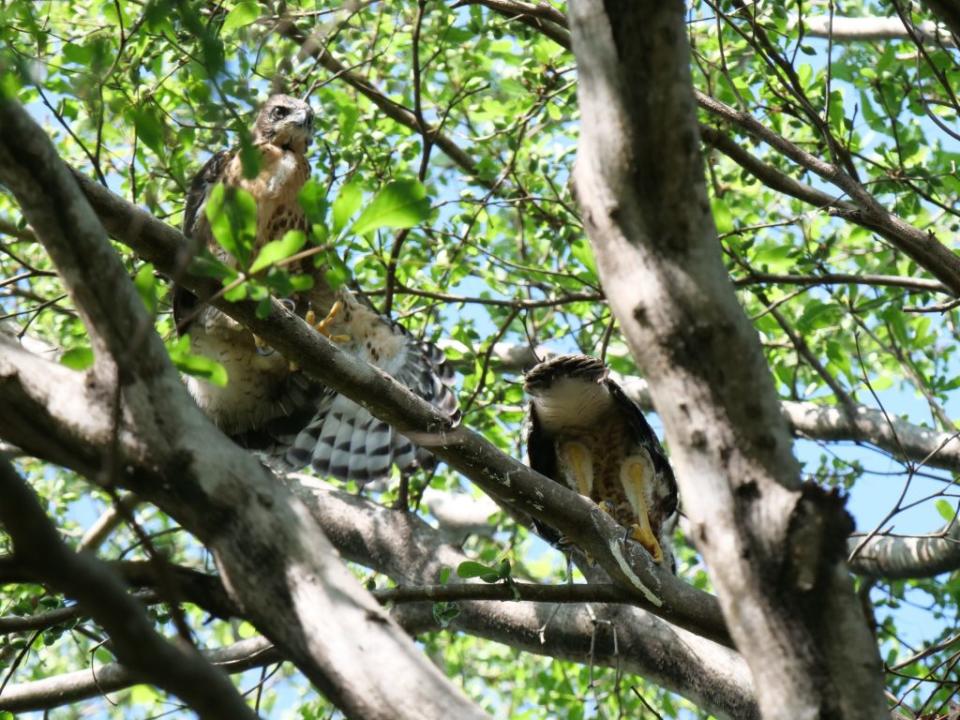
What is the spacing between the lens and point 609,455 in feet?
18.9

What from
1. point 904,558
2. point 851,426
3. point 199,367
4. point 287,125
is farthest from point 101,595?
point 851,426

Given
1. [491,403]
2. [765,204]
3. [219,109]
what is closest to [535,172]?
[491,403]

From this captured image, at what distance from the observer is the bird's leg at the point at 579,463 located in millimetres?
5656

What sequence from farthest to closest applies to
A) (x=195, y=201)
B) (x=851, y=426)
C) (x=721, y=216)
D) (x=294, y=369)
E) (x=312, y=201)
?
(x=851, y=426) → (x=294, y=369) → (x=195, y=201) → (x=721, y=216) → (x=312, y=201)

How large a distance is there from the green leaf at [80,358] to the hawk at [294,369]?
3.42m

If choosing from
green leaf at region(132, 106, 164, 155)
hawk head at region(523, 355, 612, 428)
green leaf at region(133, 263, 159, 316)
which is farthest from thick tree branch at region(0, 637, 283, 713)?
green leaf at region(133, 263, 159, 316)

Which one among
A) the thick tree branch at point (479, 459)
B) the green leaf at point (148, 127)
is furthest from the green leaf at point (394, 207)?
the green leaf at point (148, 127)

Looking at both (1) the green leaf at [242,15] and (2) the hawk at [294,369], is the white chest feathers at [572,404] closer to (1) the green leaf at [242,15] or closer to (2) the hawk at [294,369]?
(2) the hawk at [294,369]

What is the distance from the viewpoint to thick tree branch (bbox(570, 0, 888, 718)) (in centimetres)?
187

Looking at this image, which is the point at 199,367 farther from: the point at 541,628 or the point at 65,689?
the point at 65,689

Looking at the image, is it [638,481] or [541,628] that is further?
[638,481]

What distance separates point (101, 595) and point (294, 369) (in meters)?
4.36

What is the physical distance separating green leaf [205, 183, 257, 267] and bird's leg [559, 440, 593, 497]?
140 inches

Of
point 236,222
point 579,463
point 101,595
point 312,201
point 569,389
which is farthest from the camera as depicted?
point 579,463
